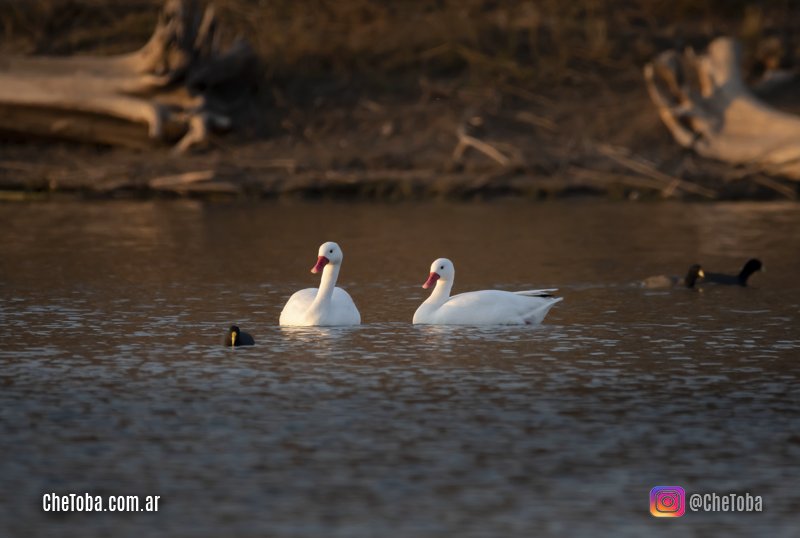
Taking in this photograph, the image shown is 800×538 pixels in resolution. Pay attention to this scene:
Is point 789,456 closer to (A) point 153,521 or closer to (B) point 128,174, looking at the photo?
(A) point 153,521

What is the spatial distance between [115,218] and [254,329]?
10.7 metres

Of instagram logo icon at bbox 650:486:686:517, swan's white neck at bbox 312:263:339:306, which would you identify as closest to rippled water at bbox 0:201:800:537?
instagram logo icon at bbox 650:486:686:517

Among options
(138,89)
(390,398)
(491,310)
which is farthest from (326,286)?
(138,89)

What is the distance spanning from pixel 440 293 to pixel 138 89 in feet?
48.9

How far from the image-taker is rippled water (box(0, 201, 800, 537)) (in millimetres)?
7949

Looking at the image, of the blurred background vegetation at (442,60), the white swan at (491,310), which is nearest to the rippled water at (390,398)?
the white swan at (491,310)

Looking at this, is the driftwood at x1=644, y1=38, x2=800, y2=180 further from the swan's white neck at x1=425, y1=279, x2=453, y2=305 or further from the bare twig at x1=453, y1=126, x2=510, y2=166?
the swan's white neck at x1=425, y1=279, x2=453, y2=305

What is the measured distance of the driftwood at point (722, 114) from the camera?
2667 centimetres

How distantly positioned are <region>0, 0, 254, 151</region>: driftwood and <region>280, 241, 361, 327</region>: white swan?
14112 millimetres

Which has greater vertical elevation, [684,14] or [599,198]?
[684,14]

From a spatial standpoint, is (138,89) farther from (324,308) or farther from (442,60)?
(324,308)

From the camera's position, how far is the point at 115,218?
24.0m

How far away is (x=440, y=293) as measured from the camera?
1431 centimetres

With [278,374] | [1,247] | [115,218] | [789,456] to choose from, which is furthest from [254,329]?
[115,218]
